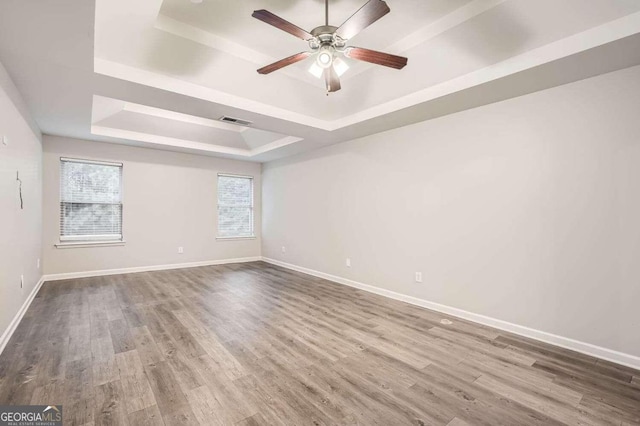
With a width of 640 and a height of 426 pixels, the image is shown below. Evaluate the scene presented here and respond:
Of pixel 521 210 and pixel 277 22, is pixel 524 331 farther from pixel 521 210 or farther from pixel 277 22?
pixel 277 22

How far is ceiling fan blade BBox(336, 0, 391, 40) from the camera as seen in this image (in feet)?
5.96

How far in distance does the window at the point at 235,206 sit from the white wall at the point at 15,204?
3191 millimetres

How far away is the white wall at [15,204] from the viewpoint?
250cm

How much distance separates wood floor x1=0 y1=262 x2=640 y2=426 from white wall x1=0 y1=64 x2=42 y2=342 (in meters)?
0.40

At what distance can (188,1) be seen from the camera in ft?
7.78

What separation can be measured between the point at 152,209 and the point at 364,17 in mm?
5406

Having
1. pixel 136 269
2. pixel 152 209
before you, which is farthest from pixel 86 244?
pixel 152 209

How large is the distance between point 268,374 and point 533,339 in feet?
8.41

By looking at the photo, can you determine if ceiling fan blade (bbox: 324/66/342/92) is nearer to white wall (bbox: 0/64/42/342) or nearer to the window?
white wall (bbox: 0/64/42/342)

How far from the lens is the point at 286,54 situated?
3133 millimetres

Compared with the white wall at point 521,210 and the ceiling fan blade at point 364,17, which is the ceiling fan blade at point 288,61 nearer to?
the ceiling fan blade at point 364,17

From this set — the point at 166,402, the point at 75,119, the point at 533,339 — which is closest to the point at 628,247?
the point at 533,339

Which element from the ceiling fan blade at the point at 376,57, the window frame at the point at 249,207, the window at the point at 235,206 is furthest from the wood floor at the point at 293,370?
the window at the point at 235,206

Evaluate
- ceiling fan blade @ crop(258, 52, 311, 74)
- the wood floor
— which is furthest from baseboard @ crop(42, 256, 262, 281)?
ceiling fan blade @ crop(258, 52, 311, 74)
